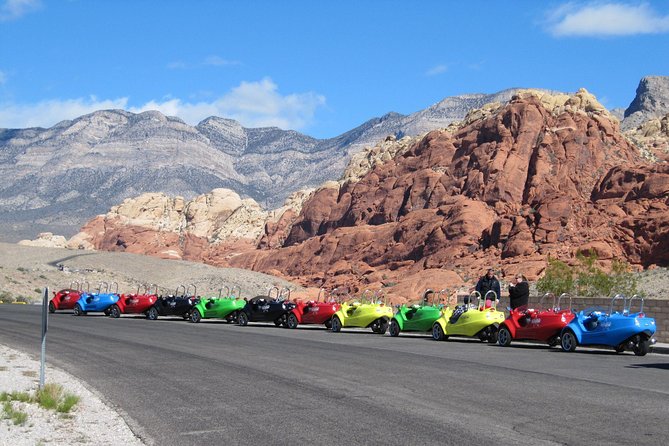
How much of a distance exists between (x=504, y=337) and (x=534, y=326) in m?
1.06

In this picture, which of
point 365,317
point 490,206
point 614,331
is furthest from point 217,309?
point 490,206

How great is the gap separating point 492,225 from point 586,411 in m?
72.8

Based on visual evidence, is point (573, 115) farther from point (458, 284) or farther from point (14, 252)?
point (14, 252)

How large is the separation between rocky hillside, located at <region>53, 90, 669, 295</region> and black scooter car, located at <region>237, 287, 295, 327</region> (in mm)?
40818

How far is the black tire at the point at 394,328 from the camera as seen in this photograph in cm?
2723

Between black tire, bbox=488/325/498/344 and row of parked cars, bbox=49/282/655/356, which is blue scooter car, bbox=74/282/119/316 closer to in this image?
row of parked cars, bbox=49/282/655/356

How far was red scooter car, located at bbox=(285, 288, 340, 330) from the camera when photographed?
99.7ft

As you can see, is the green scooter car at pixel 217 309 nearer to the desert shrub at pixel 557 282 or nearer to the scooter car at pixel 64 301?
the scooter car at pixel 64 301

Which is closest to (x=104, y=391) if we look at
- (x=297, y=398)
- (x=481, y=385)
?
(x=297, y=398)

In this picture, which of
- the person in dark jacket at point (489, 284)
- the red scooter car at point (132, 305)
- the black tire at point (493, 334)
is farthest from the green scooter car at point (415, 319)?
the red scooter car at point (132, 305)

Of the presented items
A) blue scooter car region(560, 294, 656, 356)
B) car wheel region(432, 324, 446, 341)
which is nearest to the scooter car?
car wheel region(432, 324, 446, 341)

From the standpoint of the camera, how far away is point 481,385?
1359 centimetres

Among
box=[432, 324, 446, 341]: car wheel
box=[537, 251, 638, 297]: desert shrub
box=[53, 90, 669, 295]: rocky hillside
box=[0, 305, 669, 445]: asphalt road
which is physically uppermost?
box=[53, 90, 669, 295]: rocky hillside

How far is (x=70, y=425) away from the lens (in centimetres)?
1031
